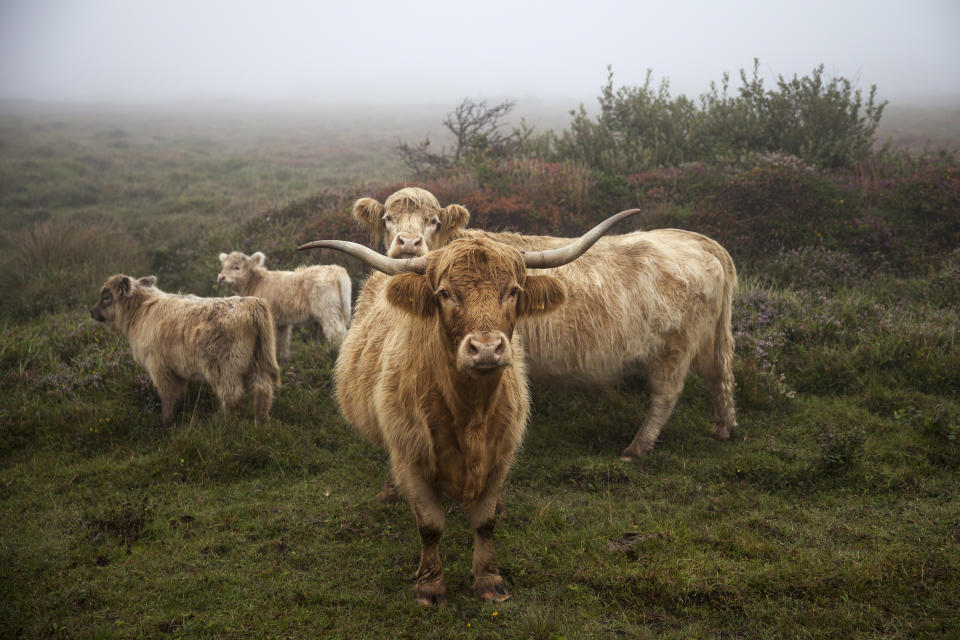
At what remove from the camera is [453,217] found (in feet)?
19.6

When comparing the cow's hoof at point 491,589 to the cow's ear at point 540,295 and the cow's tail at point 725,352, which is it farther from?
the cow's tail at point 725,352

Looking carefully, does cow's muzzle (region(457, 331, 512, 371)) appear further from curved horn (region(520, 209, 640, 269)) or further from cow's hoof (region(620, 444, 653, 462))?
cow's hoof (region(620, 444, 653, 462))

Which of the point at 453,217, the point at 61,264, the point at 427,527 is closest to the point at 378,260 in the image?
the point at 427,527

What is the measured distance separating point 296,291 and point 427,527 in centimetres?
614

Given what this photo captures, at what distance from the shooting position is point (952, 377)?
5.89 metres

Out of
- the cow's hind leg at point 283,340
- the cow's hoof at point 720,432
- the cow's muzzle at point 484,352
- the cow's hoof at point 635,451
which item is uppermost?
the cow's muzzle at point 484,352

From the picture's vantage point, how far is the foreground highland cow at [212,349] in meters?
5.89

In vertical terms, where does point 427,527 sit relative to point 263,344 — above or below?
below

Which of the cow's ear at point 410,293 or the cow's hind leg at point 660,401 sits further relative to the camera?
the cow's hind leg at point 660,401

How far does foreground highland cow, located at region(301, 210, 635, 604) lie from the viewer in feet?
9.74

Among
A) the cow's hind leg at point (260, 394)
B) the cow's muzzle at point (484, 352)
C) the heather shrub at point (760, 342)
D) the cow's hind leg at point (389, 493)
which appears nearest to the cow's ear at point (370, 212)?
the cow's hind leg at point (260, 394)

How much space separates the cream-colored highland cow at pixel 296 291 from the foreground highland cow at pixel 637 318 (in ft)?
10.9

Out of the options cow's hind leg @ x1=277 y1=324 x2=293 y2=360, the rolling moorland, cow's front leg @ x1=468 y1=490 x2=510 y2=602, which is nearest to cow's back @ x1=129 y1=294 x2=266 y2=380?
the rolling moorland

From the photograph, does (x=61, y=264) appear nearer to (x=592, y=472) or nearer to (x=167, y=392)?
(x=167, y=392)
